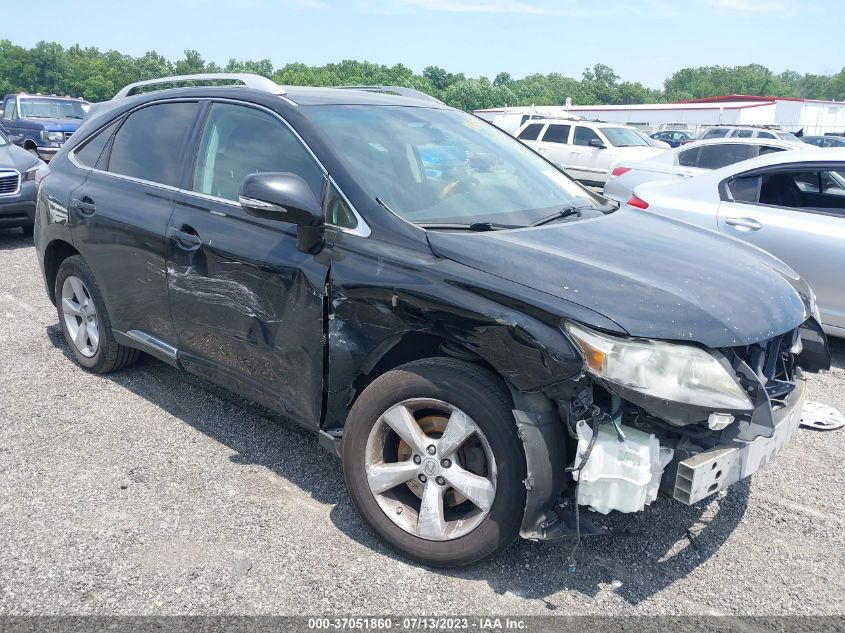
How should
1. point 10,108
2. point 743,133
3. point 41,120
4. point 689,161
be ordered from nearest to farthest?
1. point 689,161
2. point 41,120
3. point 10,108
4. point 743,133

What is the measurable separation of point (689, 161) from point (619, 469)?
10243 mm

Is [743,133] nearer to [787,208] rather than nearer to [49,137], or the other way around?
[49,137]

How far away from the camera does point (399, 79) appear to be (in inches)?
4063

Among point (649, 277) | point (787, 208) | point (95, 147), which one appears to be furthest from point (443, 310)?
point (787, 208)

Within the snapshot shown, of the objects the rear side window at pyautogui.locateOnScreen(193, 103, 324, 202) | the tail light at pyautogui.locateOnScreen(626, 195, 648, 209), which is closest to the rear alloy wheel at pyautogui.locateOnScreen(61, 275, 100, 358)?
the rear side window at pyautogui.locateOnScreen(193, 103, 324, 202)

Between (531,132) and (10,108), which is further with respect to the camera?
(531,132)

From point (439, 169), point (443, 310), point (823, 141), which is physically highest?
point (823, 141)

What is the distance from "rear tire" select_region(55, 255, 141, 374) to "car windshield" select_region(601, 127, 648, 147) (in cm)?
1442

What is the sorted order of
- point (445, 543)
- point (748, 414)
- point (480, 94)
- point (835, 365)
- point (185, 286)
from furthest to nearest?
1. point (480, 94)
2. point (835, 365)
3. point (185, 286)
4. point (445, 543)
5. point (748, 414)

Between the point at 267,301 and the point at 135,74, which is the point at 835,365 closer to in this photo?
the point at 267,301

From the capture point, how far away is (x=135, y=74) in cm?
9894

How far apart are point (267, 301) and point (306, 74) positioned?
339 feet

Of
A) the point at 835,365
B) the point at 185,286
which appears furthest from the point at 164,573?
the point at 835,365

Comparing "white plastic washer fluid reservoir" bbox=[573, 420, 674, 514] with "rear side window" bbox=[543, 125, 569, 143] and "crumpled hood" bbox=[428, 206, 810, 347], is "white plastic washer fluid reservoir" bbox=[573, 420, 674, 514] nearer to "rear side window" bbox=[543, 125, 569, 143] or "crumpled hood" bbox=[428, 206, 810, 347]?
"crumpled hood" bbox=[428, 206, 810, 347]
